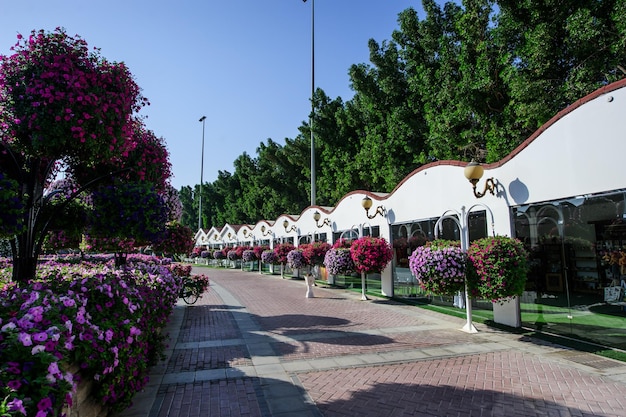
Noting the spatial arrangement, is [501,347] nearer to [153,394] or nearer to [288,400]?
[288,400]

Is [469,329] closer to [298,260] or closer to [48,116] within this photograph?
[48,116]

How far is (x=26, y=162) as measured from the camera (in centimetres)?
486

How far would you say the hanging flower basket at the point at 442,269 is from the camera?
807 cm

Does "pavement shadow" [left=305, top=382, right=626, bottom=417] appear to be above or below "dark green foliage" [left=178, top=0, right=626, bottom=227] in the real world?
below

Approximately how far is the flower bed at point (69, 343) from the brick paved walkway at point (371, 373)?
103 cm

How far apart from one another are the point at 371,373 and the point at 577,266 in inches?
187

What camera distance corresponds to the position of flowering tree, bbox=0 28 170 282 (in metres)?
4.00

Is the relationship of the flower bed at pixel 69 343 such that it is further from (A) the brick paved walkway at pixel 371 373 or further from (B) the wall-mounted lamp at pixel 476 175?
(B) the wall-mounted lamp at pixel 476 175

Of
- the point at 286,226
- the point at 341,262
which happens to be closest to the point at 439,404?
the point at 341,262

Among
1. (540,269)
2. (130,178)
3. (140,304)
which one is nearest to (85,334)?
(140,304)

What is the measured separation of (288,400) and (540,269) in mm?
6267

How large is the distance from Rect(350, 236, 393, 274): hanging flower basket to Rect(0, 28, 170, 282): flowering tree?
8665 millimetres

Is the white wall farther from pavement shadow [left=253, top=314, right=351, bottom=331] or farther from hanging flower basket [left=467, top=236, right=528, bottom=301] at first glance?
pavement shadow [left=253, top=314, right=351, bottom=331]

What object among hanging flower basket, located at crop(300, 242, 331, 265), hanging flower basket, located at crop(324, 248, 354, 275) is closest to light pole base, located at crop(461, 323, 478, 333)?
hanging flower basket, located at crop(324, 248, 354, 275)
